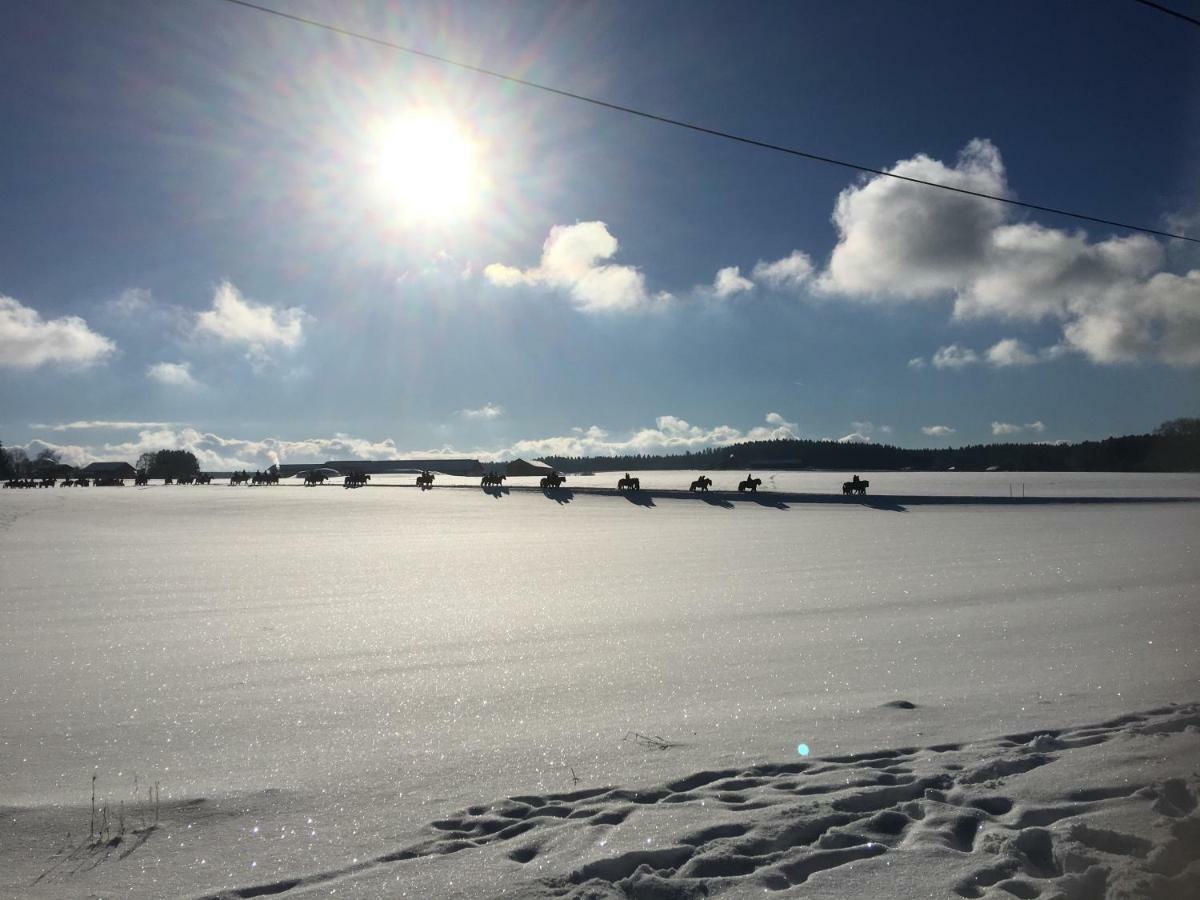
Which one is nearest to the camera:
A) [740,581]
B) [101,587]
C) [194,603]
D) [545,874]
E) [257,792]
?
[545,874]

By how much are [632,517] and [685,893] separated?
3118 centimetres

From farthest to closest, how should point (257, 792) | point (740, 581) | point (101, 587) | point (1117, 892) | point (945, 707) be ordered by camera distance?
point (740, 581)
point (101, 587)
point (945, 707)
point (257, 792)
point (1117, 892)

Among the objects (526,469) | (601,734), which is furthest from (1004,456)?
(601,734)

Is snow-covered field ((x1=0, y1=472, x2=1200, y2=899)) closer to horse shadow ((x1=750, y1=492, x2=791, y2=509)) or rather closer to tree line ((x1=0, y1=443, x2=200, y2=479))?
horse shadow ((x1=750, y1=492, x2=791, y2=509))

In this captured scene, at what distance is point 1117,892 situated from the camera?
11.2ft

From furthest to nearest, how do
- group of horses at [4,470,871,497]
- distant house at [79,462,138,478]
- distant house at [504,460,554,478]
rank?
1. distant house at [79,462,138,478]
2. distant house at [504,460,554,478]
3. group of horses at [4,470,871,497]

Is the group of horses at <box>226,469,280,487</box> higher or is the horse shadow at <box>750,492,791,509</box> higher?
the group of horses at <box>226,469,280,487</box>

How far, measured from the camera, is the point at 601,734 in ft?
18.6

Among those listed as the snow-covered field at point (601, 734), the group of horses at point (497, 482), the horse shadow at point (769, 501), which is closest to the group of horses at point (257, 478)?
the group of horses at point (497, 482)

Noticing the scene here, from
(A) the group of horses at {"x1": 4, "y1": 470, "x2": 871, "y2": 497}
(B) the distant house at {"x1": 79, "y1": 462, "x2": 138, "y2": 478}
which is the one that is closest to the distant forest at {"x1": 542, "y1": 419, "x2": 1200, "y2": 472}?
(A) the group of horses at {"x1": 4, "y1": 470, "x2": 871, "y2": 497}

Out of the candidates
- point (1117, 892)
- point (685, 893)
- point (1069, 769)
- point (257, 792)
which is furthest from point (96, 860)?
point (1069, 769)

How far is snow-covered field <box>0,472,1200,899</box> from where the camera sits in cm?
377

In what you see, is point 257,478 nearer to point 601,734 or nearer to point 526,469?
point 526,469

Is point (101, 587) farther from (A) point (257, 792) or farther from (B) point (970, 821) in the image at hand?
(B) point (970, 821)
